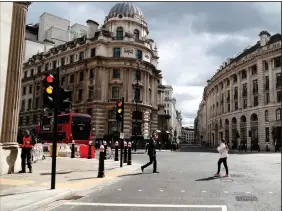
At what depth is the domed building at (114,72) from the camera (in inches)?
2021

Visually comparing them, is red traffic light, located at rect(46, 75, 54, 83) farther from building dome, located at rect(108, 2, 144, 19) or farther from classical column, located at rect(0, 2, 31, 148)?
building dome, located at rect(108, 2, 144, 19)

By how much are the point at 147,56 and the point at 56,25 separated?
27799 millimetres

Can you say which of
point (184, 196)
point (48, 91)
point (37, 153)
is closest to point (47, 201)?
point (48, 91)

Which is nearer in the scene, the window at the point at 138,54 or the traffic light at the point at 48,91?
the traffic light at the point at 48,91

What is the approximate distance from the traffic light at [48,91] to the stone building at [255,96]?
48308mm

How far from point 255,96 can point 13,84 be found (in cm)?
5280

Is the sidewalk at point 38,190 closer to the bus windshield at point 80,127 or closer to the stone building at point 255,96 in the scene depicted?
the bus windshield at point 80,127

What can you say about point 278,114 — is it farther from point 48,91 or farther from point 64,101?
point 48,91

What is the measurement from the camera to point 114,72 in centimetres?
5322

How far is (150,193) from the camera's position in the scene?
30.0 feet

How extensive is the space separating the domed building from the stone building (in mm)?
18167

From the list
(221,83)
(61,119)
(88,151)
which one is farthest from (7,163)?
(221,83)

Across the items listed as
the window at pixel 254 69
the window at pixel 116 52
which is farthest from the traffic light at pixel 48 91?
the window at pixel 254 69

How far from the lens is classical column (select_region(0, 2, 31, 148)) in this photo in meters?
13.5
